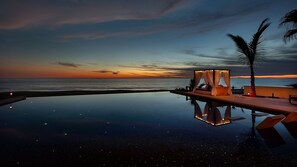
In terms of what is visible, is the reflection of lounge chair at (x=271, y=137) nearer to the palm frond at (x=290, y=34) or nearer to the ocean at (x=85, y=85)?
the palm frond at (x=290, y=34)

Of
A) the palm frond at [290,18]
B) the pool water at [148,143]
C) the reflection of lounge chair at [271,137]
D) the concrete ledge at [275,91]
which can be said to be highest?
the palm frond at [290,18]

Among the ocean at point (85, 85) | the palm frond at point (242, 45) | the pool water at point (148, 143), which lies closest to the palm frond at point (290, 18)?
the palm frond at point (242, 45)

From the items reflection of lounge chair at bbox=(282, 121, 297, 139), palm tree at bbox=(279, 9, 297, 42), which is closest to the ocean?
palm tree at bbox=(279, 9, 297, 42)

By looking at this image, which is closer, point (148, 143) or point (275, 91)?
point (148, 143)

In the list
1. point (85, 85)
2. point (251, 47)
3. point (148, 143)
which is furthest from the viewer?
point (85, 85)

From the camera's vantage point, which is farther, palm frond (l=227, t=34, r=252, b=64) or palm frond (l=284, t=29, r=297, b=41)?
palm frond (l=227, t=34, r=252, b=64)

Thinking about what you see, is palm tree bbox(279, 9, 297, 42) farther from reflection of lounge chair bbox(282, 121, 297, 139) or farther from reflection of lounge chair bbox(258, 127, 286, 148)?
reflection of lounge chair bbox(258, 127, 286, 148)

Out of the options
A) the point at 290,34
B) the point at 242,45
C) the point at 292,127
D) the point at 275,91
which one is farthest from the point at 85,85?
the point at 292,127

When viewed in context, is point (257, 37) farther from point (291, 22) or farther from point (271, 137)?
point (271, 137)

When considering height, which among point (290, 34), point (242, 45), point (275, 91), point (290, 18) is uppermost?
point (290, 18)

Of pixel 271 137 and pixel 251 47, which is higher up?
pixel 251 47

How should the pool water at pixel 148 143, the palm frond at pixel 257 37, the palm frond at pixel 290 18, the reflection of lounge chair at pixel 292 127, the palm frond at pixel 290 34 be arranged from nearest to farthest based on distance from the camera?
the pool water at pixel 148 143 < the reflection of lounge chair at pixel 292 127 < the palm frond at pixel 290 18 < the palm frond at pixel 290 34 < the palm frond at pixel 257 37

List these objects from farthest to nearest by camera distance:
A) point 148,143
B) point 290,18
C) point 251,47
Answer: point 251,47
point 290,18
point 148,143

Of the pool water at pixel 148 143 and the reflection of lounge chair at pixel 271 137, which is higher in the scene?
the pool water at pixel 148 143
